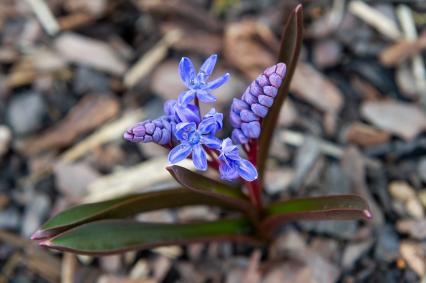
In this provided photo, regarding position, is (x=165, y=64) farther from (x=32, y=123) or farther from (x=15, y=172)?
(x=15, y=172)

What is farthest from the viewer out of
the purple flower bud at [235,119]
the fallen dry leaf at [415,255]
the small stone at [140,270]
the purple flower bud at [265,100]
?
the small stone at [140,270]

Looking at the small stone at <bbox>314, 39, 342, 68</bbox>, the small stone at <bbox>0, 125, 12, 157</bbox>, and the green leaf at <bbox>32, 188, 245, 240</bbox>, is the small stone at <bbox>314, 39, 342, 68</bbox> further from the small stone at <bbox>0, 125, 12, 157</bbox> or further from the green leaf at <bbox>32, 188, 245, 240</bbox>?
the small stone at <bbox>0, 125, 12, 157</bbox>

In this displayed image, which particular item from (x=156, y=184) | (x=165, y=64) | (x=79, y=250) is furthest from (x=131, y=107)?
(x=79, y=250)

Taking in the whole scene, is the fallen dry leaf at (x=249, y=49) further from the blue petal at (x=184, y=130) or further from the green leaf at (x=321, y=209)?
the blue petal at (x=184, y=130)

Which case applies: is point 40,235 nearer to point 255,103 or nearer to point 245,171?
point 245,171

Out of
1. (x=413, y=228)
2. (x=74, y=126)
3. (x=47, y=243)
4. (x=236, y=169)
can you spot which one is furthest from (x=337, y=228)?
(x=74, y=126)

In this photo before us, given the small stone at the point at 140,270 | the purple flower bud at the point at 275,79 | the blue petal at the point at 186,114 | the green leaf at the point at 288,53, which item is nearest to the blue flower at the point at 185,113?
the blue petal at the point at 186,114
